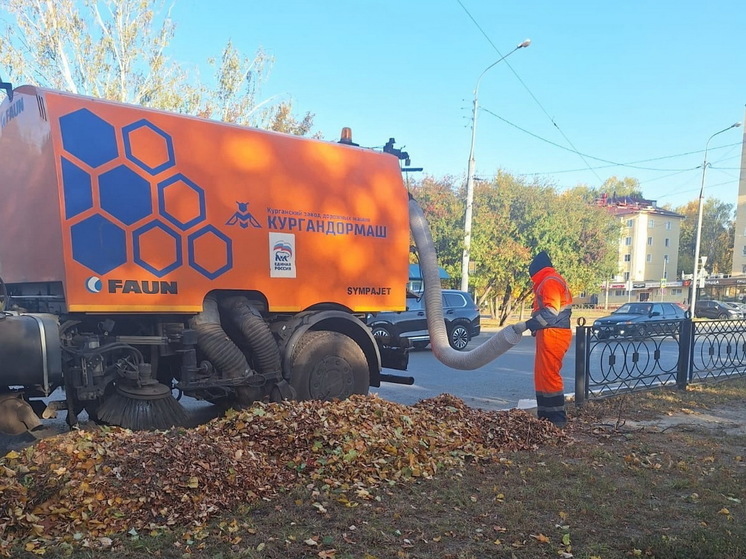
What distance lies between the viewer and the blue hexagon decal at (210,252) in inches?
201

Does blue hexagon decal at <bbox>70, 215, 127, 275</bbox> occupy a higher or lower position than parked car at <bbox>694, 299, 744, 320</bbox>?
higher

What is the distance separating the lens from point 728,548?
3.13 metres

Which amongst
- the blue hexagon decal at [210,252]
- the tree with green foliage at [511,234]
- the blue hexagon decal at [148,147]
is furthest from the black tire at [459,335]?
the blue hexagon decal at [148,147]

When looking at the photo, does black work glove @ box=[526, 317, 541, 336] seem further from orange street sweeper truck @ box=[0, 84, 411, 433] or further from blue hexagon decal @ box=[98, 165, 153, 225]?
blue hexagon decal @ box=[98, 165, 153, 225]

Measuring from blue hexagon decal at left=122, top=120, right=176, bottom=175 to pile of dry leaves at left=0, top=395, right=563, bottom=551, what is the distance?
2154mm

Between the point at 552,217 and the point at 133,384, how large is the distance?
87.7ft

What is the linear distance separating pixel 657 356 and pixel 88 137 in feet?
25.1

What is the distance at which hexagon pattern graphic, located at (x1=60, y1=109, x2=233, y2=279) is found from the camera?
454 centimetres

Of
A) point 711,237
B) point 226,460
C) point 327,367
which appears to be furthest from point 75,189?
point 711,237

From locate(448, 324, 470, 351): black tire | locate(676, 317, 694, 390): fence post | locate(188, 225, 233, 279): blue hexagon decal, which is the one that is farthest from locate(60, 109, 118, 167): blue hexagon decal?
locate(448, 324, 470, 351): black tire

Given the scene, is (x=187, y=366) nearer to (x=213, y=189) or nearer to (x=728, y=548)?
(x=213, y=189)

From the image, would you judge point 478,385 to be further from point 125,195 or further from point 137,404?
point 125,195

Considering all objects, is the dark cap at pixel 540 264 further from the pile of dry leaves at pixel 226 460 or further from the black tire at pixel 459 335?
the black tire at pixel 459 335

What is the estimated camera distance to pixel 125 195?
4.73 meters
